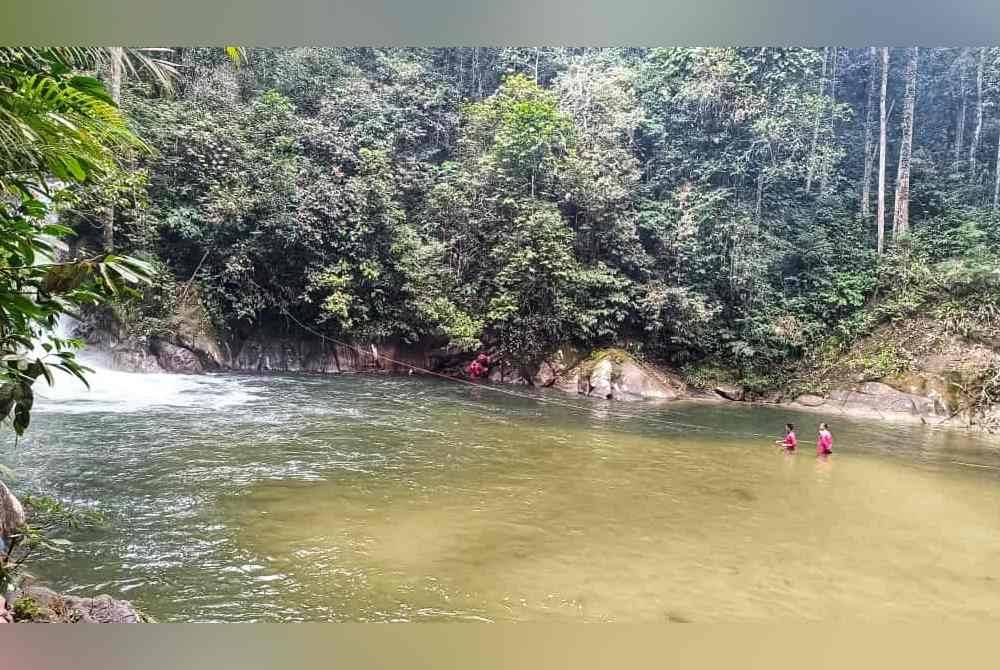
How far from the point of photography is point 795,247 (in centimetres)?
564

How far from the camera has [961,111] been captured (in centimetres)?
529

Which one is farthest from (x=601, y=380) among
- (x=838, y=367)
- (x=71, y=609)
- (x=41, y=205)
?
(x=41, y=205)

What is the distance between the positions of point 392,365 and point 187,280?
6.51 ft

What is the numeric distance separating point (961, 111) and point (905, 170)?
58cm

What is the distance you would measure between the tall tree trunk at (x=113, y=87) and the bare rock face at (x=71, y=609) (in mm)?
2344

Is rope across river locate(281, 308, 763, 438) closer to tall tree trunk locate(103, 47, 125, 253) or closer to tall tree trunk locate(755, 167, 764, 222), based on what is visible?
tall tree trunk locate(103, 47, 125, 253)

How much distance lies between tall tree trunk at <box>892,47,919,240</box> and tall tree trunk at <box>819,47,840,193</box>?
54 centimetres

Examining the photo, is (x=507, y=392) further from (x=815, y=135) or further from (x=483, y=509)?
(x=815, y=135)

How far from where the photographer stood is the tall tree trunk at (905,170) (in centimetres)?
546

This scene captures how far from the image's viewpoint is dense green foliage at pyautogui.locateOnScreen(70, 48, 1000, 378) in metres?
5.15

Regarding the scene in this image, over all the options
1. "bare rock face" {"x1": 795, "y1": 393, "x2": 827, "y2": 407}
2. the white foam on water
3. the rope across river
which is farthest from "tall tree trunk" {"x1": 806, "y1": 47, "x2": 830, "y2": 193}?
the white foam on water

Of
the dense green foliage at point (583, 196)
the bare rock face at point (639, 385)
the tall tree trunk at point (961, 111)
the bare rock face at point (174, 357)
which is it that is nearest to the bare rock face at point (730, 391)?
the dense green foliage at point (583, 196)

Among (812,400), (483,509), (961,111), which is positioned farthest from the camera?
(812,400)

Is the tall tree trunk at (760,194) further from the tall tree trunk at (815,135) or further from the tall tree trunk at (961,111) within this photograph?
the tall tree trunk at (961,111)
